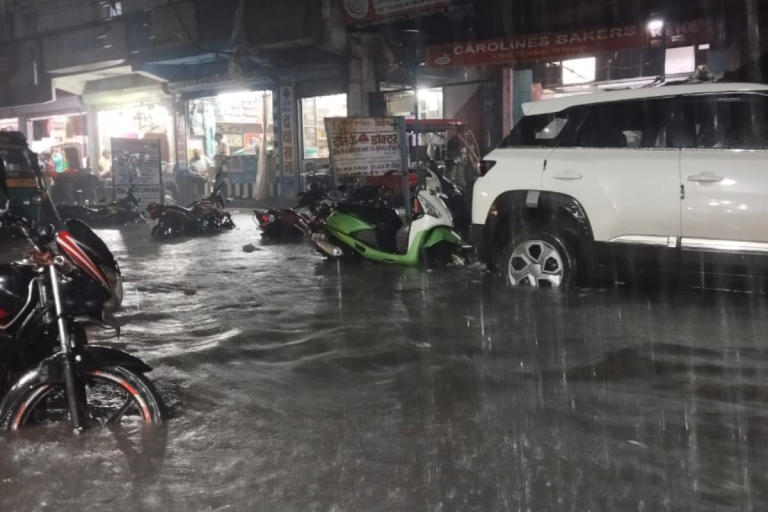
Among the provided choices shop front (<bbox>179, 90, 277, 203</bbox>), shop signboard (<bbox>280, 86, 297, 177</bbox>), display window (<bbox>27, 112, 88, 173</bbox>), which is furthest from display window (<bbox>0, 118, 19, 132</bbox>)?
shop signboard (<bbox>280, 86, 297, 177</bbox>)

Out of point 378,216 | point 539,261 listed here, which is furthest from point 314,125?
point 539,261

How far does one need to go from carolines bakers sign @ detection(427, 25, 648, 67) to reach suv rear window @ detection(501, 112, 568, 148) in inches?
270

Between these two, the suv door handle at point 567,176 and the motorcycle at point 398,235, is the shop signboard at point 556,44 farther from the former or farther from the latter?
the suv door handle at point 567,176

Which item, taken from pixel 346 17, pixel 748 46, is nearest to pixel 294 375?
pixel 748 46

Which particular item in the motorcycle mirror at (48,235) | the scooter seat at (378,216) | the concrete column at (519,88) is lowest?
the scooter seat at (378,216)

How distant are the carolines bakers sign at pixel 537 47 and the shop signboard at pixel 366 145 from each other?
388 centimetres

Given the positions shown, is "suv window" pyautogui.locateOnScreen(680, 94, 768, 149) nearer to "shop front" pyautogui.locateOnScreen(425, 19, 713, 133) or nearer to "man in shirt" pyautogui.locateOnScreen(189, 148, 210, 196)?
"shop front" pyautogui.locateOnScreen(425, 19, 713, 133)

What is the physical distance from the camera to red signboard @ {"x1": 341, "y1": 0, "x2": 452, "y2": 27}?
15.3 meters

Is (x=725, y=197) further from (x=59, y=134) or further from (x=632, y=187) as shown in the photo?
(x=59, y=134)

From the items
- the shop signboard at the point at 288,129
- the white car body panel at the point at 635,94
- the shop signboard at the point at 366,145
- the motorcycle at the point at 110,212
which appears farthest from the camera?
the shop signboard at the point at 288,129

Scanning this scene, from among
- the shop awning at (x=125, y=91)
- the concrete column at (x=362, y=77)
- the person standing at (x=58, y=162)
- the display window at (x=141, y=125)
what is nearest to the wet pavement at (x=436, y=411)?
the concrete column at (x=362, y=77)

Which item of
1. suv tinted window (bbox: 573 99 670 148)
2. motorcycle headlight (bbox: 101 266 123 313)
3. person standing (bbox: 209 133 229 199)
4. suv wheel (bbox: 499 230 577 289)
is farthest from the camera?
person standing (bbox: 209 133 229 199)

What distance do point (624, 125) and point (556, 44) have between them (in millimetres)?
Result: 7589

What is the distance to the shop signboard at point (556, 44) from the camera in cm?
1318
